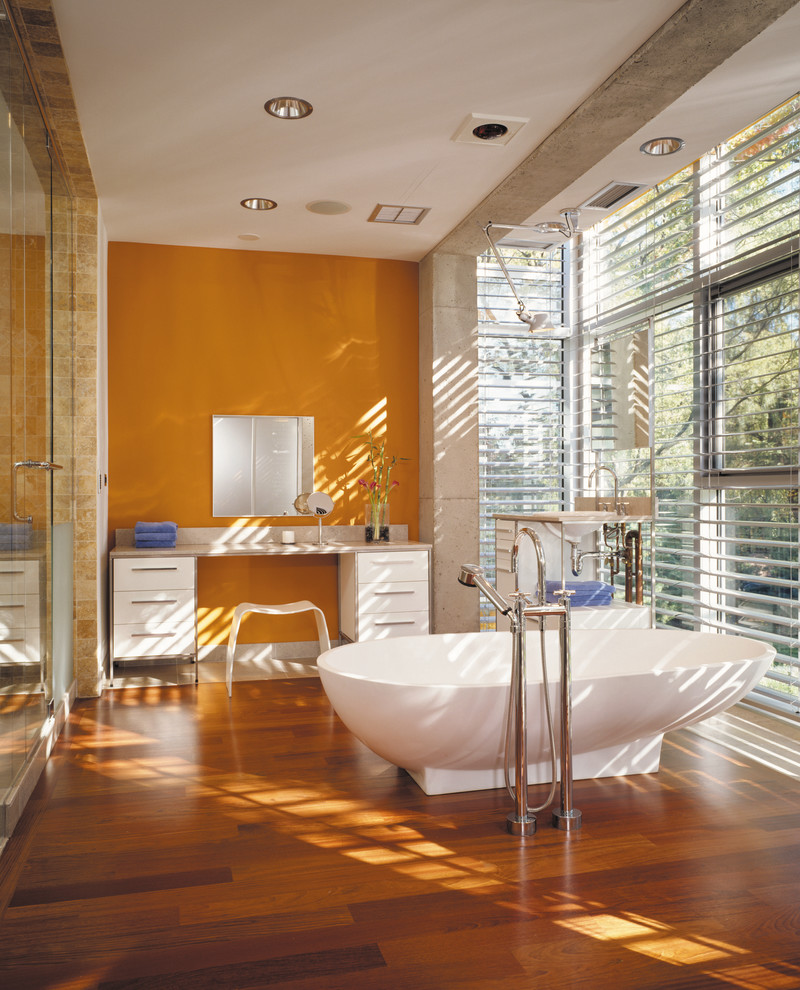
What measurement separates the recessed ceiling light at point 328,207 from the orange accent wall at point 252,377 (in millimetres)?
882

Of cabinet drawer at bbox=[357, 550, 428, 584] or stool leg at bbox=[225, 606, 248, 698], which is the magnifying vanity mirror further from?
stool leg at bbox=[225, 606, 248, 698]

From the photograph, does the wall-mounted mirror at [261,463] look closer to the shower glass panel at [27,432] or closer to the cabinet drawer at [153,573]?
the cabinet drawer at [153,573]

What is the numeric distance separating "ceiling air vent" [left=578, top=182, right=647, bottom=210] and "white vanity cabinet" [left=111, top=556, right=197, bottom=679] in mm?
3071

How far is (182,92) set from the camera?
3340 millimetres

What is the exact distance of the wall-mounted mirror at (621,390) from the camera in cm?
502

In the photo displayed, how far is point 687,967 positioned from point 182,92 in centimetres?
343

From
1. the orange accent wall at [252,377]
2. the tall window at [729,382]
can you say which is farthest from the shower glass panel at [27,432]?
the tall window at [729,382]

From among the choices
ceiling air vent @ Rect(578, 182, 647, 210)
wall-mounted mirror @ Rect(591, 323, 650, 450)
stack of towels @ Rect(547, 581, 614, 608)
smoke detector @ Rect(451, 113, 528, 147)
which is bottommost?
stack of towels @ Rect(547, 581, 614, 608)

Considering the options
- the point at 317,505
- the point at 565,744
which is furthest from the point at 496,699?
the point at 317,505

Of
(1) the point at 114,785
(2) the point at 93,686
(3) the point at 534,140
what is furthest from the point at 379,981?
(3) the point at 534,140

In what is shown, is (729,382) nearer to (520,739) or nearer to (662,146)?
(662,146)

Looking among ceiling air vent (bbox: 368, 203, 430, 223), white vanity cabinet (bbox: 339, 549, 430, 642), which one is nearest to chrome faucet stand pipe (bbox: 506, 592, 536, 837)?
white vanity cabinet (bbox: 339, 549, 430, 642)

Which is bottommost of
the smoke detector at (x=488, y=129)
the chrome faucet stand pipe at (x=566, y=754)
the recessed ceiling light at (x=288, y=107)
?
the chrome faucet stand pipe at (x=566, y=754)

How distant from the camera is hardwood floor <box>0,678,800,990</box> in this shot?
191 cm
